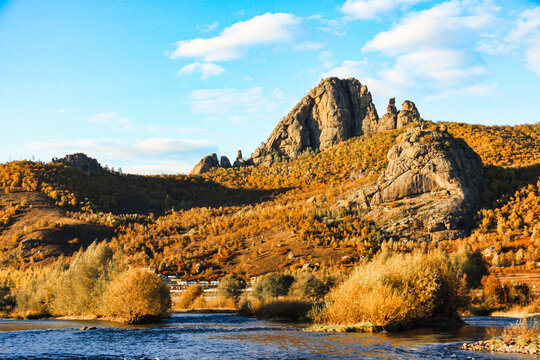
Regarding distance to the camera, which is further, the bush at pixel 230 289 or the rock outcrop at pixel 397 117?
the rock outcrop at pixel 397 117

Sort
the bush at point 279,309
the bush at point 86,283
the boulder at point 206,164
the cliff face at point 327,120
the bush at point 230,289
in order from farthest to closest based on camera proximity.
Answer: the boulder at point 206,164 < the cliff face at point 327,120 < the bush at point 230,289 < the bush at point 86,283 < the bush at point 279,309

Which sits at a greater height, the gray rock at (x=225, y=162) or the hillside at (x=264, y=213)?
the gray rock at (x=225, y=162)

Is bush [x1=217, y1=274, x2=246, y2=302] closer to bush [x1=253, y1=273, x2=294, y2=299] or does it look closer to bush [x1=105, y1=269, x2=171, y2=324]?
bush [x1=253, y1=273, x2=294, y2=299]

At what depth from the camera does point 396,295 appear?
103 ft

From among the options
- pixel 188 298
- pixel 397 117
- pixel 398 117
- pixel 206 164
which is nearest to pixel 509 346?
pixel 188 298

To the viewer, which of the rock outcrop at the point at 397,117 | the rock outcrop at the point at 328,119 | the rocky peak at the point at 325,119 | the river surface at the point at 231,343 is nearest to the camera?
the river surface at the point at 231,343

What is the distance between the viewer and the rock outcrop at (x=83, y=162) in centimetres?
14238

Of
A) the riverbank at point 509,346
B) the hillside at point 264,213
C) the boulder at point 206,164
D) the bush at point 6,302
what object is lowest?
the bush at point 6,302

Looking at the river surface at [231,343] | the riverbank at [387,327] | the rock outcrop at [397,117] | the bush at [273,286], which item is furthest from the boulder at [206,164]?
the riverbank at [387,327]

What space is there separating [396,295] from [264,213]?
6721 centimetres

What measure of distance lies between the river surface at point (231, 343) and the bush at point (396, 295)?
150 cm

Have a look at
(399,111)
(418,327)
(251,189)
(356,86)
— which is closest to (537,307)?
(418,327)

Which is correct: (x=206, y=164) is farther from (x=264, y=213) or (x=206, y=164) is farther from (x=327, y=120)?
(x=264, y=213)

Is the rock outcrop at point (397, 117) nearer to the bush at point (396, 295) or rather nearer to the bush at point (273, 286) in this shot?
the bush at point (273, 286)
